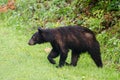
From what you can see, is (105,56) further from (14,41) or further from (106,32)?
(14,41)

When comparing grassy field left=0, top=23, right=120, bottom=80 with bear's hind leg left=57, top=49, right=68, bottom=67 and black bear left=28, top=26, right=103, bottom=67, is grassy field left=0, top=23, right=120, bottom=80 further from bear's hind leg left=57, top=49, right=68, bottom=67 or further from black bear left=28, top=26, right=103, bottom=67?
black bear left=28, top=26, right=103, bottom=67

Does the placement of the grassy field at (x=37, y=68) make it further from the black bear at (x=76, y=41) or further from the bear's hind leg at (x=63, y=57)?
the black bear at (x=76, y=41)

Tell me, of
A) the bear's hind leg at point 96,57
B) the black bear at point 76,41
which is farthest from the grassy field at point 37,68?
the black bear at point 76,41

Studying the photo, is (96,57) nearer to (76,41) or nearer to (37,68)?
(76,41)

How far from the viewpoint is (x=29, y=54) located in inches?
478

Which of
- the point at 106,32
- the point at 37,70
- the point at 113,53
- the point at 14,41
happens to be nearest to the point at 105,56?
the point at 113,53

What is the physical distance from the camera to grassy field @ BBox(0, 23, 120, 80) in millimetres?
9789

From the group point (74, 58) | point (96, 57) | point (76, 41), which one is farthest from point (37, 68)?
point (96, 57)

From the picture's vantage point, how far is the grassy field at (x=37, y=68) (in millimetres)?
9789

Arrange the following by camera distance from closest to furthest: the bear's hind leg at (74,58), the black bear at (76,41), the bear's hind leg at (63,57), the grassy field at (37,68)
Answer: the grassy field at (37,68) → the bear's hind leg at (63,57) → the black bear at (76,41) → the bear's hind leg at (74,58)

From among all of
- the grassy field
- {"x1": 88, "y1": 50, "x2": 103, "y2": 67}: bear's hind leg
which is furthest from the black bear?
the grassy field

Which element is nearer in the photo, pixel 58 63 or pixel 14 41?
pixel 58 63

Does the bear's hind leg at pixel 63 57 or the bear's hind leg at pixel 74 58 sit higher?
the bear's hind leg at pixel 63 57

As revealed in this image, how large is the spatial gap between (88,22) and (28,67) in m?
4.28
